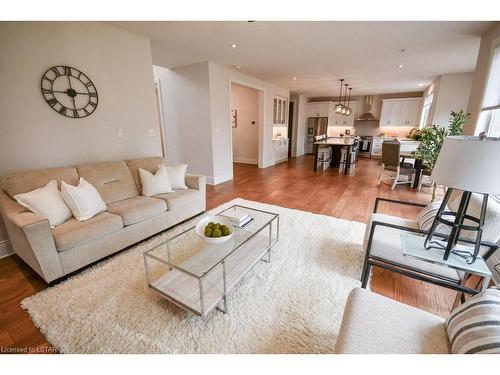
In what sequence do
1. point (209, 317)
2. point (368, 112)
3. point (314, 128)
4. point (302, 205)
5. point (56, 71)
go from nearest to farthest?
1. point (209, 317)
2. point (56, 71)
3. point (302, 205)
4. point (368, 112)
5. point (314, 128)

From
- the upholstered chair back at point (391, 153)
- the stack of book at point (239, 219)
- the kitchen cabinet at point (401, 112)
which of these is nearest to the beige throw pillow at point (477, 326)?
the stack of book at point (239, 219)

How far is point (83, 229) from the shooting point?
74.6 inches

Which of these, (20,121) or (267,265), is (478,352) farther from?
(20,121)

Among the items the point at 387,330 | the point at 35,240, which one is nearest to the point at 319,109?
the point at 387,330

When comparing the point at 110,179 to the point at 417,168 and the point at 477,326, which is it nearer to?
the point at 477,326

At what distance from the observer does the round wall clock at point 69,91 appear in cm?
239

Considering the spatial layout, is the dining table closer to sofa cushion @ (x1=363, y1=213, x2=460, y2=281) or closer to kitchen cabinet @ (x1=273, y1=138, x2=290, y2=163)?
sofa cushion @ (x1=363, y1=213, x2=460, y2=281)

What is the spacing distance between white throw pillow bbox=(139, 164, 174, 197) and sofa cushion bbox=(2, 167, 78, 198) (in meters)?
0.68

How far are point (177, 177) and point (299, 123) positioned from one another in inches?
282

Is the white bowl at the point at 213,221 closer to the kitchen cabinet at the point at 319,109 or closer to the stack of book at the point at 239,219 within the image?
the stack of book at the point at 239,219

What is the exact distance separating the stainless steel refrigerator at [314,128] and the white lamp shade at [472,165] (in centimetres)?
887

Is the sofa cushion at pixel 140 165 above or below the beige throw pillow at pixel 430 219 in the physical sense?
above

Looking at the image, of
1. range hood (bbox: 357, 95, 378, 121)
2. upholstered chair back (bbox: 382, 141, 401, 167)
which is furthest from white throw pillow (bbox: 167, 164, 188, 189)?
range hood (bbox: 357, 95, 378, 121)
